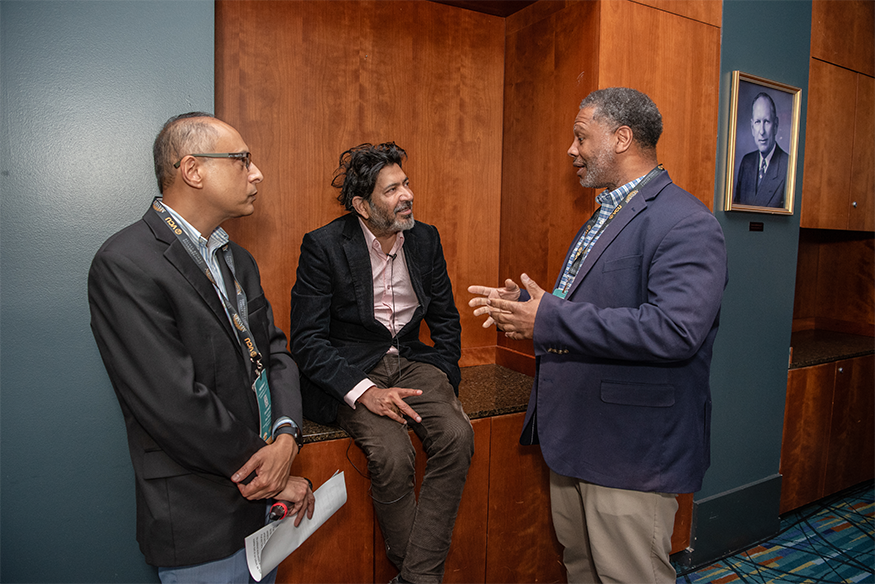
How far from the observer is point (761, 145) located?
2768 millimetres

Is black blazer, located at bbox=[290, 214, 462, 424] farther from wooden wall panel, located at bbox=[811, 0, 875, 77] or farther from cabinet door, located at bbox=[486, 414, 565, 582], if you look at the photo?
wooden wall panel, located at bbox=[811, 0, 875, 77]

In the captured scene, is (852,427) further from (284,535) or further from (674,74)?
(284,535)

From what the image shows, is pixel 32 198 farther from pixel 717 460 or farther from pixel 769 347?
pixel 769 347

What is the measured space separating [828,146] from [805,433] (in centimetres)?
180

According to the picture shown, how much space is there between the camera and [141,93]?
175 cm

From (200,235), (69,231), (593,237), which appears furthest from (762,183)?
(69,231)

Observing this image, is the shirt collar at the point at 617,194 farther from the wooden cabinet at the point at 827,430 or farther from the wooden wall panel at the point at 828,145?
the wooden wall panel at the point at 828,145

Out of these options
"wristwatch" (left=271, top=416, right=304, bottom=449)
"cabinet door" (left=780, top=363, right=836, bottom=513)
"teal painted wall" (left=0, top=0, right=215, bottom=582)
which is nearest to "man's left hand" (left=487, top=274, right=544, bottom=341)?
"wristwatch" (left=271, top=416, right=304, bottom=449)

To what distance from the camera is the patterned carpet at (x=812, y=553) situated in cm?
261

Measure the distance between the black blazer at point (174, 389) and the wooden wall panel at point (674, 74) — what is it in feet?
6.28

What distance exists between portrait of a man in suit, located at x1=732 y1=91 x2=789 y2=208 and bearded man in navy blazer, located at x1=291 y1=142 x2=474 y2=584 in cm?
164

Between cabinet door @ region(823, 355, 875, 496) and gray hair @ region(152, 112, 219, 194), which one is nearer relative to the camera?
gray hair @ region(152, 112, 219, 194)

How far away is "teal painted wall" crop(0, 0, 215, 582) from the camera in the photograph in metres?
1.63

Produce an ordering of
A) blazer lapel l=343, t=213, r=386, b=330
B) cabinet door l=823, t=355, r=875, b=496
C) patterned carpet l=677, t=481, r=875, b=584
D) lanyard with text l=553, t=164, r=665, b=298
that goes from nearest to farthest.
Result: lanyard with text l=553, t=164, r=665, b=298, blazer lapel l=343, t=213, r=386, b=330, patterned carpet l=677, t=481, r=875, b=584, cabinet door l=823, t=355, r=875, b=496
